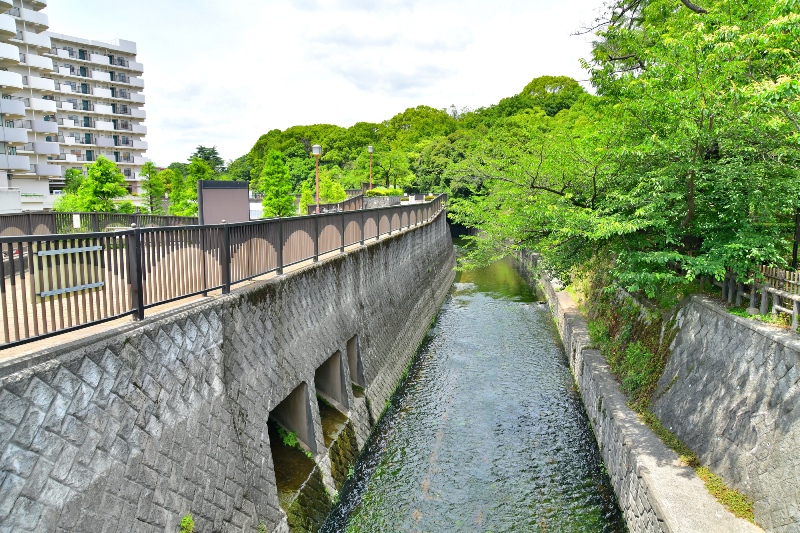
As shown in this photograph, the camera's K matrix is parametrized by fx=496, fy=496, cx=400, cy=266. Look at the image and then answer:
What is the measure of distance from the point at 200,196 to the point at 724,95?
33.2 ft

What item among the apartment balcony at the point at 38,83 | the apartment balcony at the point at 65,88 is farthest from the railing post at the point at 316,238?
the apartment balcony at the point at 65,88

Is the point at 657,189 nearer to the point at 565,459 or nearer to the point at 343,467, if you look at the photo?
the point at 565,459

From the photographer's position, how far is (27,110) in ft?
130

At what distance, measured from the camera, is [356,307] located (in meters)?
12.7

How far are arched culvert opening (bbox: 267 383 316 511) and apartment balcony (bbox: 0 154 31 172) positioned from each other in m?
37.0

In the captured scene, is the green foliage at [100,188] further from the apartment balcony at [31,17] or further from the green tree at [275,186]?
the apartment balcony at [31,17]

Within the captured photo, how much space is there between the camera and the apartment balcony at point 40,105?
39.4 meters

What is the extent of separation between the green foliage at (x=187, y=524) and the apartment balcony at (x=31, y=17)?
158 ft

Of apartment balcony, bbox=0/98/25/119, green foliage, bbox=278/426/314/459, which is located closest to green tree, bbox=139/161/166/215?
apartment balcony, bbox=0/98/25/119

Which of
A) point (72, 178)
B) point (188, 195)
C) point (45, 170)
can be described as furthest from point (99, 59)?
point (188, 195)

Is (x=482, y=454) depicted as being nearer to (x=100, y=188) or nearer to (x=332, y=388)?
(x=332, y=388)

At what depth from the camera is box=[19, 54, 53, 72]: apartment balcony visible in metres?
39.1

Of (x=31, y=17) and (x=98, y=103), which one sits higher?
(x=31, y=17)

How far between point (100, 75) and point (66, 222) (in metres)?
55.2
